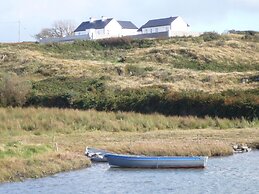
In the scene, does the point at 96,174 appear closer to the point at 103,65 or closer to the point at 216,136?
the point at 216,136

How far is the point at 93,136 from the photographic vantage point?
39.4 meters

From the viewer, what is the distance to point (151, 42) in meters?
94.7

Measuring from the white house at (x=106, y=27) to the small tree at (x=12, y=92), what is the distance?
2747 inches

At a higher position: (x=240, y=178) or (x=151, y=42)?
(x=151, y=42)

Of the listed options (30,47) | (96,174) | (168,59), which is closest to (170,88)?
(168,59)

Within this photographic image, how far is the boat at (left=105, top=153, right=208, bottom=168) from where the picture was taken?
2914 cm

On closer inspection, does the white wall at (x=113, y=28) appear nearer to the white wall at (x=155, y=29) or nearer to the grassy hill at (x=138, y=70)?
the white wall at (x=155, y=29)

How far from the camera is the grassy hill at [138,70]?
53.0 m

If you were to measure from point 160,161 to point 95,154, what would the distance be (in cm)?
399

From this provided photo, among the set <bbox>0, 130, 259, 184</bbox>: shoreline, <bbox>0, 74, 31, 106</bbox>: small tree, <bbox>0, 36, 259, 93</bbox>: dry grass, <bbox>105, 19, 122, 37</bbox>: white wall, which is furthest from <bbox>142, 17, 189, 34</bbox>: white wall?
<bbox>0, 130, 259, 184</bbox>: shoreline

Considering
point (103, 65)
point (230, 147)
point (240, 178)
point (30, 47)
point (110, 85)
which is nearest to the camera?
point (240, 178)

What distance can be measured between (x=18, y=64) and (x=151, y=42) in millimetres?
22563

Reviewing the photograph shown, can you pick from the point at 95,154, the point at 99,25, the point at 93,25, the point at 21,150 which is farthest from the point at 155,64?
the point at 93,25

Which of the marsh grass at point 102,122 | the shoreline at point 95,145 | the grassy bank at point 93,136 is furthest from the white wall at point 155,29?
the shoreline at point 95,145
